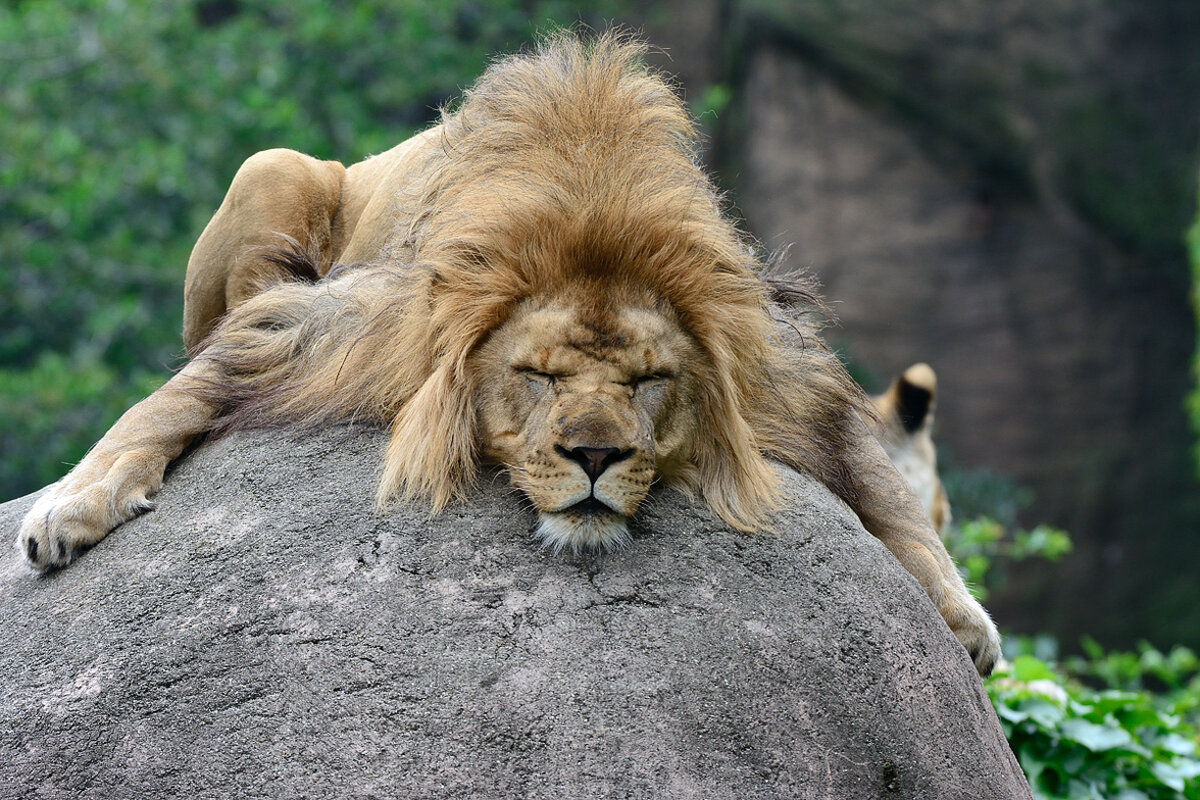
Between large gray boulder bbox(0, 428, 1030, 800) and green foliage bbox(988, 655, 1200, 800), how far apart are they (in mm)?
1230

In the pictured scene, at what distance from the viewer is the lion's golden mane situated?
2.92 metres

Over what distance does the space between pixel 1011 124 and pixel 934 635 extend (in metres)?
8.28

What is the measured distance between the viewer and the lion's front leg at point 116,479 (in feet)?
10.0

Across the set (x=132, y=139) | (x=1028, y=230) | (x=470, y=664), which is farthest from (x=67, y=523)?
(x=1028, y=230)

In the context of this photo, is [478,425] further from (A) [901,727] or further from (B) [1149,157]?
(B) [1149,157]

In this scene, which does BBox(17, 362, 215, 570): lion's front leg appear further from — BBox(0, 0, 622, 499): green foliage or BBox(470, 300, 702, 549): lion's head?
BBox(0, 0, 622, 499): green foliage

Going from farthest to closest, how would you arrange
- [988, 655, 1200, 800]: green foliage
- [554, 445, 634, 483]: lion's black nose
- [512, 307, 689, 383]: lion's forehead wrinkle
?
1. [988, 655, 1200, 800]: green foliage
2. [512, 307, 689, 383]: lion's forehead wrinkle
3. [554, 445, 634, 483]: lion's black nose

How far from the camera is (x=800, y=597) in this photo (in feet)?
9.39

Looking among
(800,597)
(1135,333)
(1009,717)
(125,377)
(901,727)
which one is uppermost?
(800,597)

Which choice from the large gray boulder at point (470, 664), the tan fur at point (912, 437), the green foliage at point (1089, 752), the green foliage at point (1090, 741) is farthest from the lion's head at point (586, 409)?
the tan fur at point (912, 437)

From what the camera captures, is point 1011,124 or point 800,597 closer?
point 800,597

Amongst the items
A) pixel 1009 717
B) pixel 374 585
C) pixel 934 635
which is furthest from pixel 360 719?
pixel 1009 717

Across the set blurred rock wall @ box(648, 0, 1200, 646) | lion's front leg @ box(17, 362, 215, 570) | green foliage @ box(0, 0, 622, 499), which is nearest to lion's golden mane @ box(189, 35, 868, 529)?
lion's front leg @ box(17, 362, 215, 570)

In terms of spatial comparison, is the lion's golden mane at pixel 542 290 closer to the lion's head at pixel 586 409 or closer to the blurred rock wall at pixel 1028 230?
the lion's head at pixel 586 409
